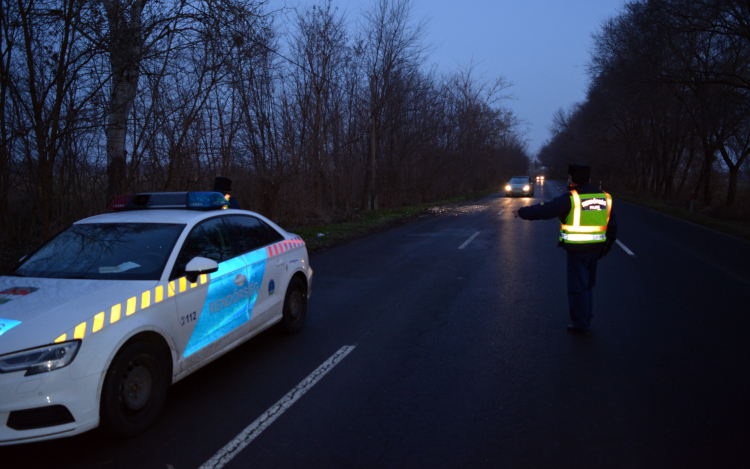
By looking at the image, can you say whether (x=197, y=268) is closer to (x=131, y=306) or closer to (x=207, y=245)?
(x=131, y=306)

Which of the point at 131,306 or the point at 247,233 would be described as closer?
the point at 131,306

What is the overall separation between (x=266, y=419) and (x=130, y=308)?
51.1 inches

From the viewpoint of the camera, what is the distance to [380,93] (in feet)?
80.9

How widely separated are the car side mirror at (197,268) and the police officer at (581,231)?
11.9ft

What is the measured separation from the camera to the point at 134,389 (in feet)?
12.2

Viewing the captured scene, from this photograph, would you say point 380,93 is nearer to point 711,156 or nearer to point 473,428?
point 711,156

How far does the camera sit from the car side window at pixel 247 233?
535cm

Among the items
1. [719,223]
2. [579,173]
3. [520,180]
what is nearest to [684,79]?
[719,223]

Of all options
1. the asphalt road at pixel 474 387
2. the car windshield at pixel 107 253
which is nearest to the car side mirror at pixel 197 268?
the car windshield at pixel 107 253

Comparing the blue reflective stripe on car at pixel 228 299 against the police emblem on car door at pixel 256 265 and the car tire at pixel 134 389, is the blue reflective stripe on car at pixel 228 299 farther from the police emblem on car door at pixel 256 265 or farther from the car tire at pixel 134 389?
the car tire at pixel 134 389

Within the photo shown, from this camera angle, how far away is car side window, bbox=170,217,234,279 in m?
4.45

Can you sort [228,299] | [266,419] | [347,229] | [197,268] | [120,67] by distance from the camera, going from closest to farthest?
1. [266,419]
2. [197,268]
3. [228,299]
4. [120,67]
5. [347,229]

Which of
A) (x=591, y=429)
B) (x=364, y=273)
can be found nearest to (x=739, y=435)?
(x=591, y=429)

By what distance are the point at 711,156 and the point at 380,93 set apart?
59.5ft
